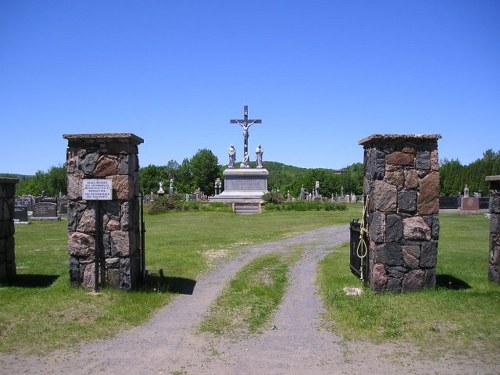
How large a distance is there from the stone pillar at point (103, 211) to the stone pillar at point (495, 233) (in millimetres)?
6722

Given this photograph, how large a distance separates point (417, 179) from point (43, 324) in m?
6.32

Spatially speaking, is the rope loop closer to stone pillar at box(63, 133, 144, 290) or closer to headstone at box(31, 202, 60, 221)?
stone pillar at box(63, 133, 144, 290)

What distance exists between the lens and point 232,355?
208 inches

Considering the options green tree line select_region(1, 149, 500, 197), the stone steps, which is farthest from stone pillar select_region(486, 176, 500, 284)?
green tree line select_region(1, 149, 500, 197)

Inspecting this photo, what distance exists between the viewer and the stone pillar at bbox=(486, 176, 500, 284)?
857 centimetres

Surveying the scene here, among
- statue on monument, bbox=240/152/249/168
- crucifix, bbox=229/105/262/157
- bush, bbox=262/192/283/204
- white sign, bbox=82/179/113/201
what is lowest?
bush, bbox=262/192/283/204

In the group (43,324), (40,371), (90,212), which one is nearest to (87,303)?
(43,324)

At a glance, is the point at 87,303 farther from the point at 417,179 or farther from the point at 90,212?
the point at 417,179

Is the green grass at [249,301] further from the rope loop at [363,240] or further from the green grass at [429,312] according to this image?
the rope loop at [363,240]

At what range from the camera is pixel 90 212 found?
26.0 ft

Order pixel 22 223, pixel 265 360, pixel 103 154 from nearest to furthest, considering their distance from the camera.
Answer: pixel 265 360 → pixel 103 154 → pixel 22 223

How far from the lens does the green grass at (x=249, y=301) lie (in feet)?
20.7

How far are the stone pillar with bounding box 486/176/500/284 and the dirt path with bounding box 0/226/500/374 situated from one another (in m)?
4.09

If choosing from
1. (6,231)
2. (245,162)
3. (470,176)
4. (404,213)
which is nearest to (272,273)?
(404,213)
